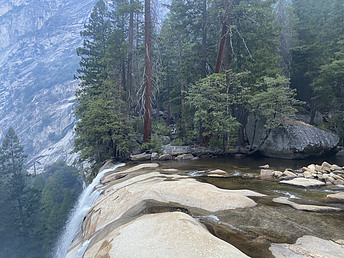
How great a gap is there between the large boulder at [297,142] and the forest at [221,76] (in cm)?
90

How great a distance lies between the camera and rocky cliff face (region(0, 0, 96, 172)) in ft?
393

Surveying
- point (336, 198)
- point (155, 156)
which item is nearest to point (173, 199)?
point (336, 198)

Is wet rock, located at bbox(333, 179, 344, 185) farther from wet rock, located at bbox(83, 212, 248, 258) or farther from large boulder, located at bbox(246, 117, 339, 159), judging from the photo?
large boulder, located at bbox(246, 117, 339, 159)

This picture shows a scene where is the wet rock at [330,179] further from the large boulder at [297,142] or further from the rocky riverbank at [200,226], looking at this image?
the large boulder at [297,142]

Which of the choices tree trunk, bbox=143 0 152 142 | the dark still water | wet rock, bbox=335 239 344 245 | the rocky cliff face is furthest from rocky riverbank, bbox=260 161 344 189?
the rocky cliff face

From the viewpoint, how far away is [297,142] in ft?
38.2

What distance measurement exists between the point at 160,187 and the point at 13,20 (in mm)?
250120

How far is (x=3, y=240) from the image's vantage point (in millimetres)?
32531

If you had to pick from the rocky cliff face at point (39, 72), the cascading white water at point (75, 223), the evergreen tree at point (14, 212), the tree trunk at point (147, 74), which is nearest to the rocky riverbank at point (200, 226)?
the cascading white water at point (75, 223)

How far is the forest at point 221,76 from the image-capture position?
39.7ft

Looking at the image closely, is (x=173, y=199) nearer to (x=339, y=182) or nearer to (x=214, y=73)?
(x=339, y=182)

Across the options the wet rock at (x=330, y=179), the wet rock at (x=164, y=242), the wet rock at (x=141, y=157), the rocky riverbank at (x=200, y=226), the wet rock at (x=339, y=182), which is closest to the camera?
the wet rock at (x=164, y=242)

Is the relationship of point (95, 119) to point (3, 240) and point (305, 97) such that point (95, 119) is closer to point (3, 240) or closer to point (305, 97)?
point (305, 97)

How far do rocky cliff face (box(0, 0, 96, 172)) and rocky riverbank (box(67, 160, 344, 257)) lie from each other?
10253 centimetres
